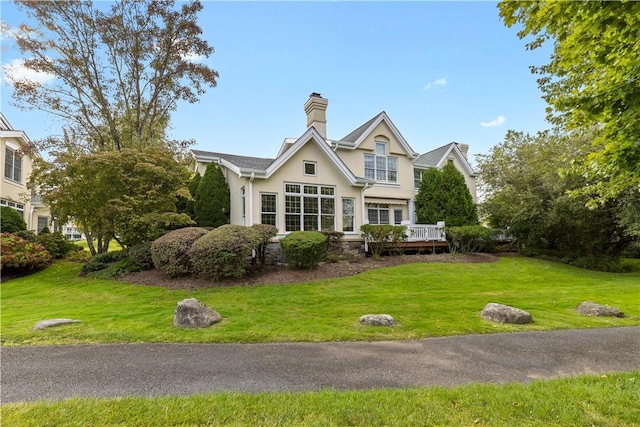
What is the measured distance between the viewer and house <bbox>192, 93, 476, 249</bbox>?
15.2m

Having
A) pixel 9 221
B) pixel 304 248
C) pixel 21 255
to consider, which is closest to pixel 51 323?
pixel 304 248

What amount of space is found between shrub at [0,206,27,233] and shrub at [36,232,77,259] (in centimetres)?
113

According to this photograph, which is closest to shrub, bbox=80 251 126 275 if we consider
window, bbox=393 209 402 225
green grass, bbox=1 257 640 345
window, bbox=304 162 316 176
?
green grass, bbox=1 257 640 345

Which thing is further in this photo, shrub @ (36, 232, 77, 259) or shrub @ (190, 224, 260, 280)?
shrub @ (36, 232, 77, 259)

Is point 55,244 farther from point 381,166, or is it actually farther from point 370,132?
point 381,166

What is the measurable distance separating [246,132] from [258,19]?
30.8 ft

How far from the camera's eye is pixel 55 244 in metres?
15.9

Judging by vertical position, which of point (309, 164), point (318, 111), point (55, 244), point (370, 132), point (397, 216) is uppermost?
point (318, 111)

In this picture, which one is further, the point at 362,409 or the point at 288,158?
the point at 288,158

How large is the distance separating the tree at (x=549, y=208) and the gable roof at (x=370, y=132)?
6.37 meters

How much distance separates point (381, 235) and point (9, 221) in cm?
1869

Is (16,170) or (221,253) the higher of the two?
(16,170)

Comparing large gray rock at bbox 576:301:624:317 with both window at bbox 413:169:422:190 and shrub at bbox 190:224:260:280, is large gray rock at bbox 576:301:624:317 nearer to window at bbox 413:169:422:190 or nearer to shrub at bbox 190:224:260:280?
shrub at bbox 190:224:260:280

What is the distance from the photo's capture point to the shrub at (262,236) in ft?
39.3
